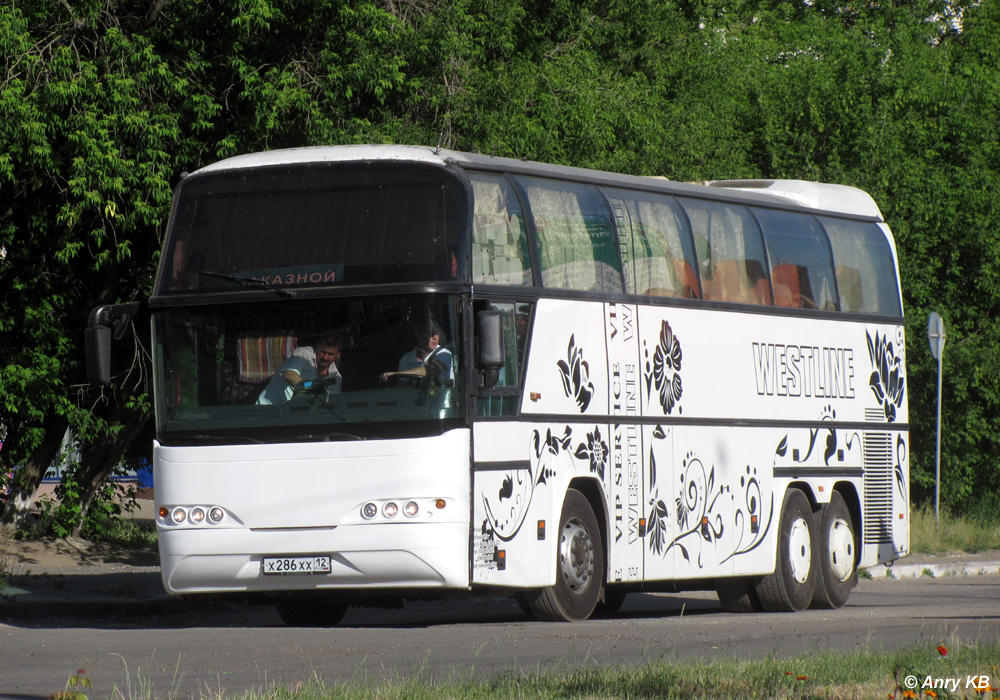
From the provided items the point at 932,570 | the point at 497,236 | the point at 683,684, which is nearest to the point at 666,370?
the point at 497,236

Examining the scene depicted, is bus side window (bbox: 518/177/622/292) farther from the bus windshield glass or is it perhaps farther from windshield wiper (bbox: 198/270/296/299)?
windshield wiper (bbox: 198/270/296/299)

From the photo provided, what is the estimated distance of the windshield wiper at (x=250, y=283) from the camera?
1167 centimetres

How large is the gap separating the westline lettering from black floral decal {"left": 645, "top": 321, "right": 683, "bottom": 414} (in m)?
1.42

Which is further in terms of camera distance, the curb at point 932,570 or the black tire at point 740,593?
the curb at point 932,570

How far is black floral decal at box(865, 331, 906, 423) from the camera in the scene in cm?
1706

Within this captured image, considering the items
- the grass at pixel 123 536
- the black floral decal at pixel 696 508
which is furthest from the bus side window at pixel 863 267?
the grass at pixel 123 536

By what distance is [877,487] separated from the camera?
55.8 feet

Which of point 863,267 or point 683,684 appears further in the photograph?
point 863,267

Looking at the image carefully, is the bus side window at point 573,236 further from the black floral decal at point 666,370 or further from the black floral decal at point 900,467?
the black floral decal at point 900,467

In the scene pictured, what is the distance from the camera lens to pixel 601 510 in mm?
13062

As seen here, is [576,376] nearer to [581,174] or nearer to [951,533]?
[581,174]

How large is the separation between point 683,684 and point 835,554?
9170 millimetres

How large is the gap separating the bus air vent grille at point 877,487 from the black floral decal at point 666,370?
3.74 m

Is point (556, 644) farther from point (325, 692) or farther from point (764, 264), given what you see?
point (764, 264)
